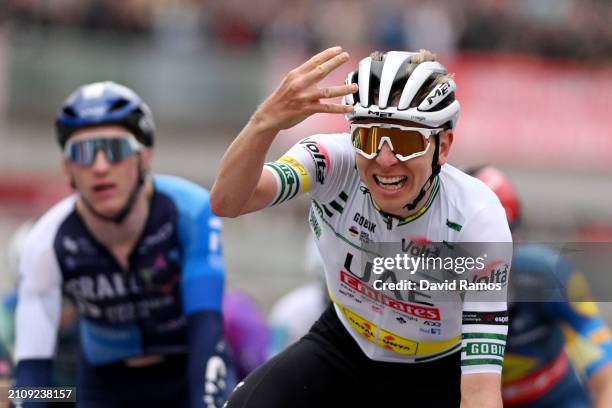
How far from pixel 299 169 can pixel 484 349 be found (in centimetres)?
110

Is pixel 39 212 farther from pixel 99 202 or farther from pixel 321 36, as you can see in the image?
pixel 99 202

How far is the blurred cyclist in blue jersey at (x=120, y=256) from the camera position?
23.7 ft

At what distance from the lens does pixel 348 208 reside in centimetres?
594

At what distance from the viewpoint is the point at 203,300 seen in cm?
706

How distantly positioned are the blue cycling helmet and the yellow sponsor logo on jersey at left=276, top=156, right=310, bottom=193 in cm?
212

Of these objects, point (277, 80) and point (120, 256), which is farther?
point (277, 80)

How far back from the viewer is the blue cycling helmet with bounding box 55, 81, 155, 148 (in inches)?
296

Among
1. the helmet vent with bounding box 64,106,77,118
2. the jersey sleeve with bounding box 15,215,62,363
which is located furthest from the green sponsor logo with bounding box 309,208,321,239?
the helmet vent with bounding box 64,106,77,118

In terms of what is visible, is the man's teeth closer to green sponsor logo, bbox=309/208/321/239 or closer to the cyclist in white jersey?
the cyclist in white jersey

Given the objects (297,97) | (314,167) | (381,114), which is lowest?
(314,167)

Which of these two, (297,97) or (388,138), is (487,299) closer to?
(388,138)

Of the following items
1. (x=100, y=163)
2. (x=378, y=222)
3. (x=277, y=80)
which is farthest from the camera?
(x=277, y=80)

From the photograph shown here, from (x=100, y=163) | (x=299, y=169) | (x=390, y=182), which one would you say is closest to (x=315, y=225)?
(x=299, y=169)

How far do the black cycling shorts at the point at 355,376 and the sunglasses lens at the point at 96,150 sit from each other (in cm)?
180
